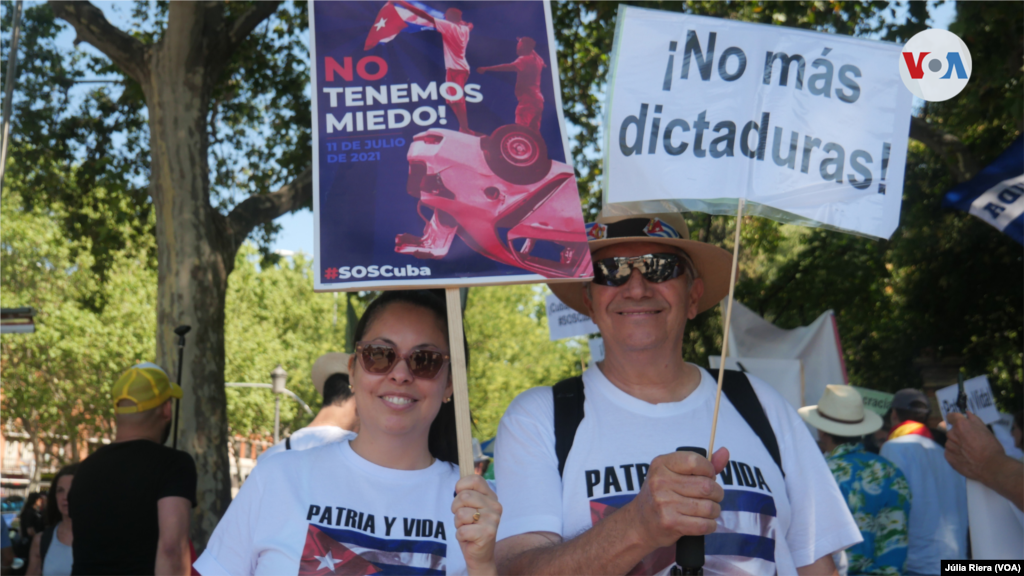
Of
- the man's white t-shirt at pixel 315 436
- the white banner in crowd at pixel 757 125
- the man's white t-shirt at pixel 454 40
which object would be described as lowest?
the man's white t-shirt at pixel 315 436

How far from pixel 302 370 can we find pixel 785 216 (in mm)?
37995

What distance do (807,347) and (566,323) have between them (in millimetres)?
2742

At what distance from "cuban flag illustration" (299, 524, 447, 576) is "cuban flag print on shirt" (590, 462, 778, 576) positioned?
0.46 meters

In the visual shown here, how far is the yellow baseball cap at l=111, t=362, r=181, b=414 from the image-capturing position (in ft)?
13.9

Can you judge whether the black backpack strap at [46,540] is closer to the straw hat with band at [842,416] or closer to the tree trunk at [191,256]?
the tree trunk at [191,256]

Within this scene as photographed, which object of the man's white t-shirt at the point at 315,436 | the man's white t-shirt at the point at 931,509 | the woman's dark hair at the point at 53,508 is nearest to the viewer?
the man's white t-shirt at the point at 315,436

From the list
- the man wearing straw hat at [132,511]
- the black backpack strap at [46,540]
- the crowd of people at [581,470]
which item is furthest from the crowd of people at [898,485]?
the black backpack strap at [46,540]

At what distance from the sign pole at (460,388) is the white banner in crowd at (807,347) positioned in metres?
7.81

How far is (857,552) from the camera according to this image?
5.02m

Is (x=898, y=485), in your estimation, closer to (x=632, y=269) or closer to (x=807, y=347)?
(x=632, y=269)

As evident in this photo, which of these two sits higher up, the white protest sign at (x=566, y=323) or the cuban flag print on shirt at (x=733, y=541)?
the white protest sign at (x=566, y=323)

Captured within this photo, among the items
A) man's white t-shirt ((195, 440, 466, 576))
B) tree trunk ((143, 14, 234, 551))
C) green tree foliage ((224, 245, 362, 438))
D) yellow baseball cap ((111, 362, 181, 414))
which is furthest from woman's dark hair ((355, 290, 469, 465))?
green tree foliage ((224, 245, 362, 438))

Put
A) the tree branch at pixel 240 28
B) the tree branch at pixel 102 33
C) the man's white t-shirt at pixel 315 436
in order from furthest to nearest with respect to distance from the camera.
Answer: the tree branch at pixel 240 28 → the tree branch at pixel 102 33 → the man's white t-shirt at pixel 315 436

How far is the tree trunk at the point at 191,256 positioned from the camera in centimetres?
816
